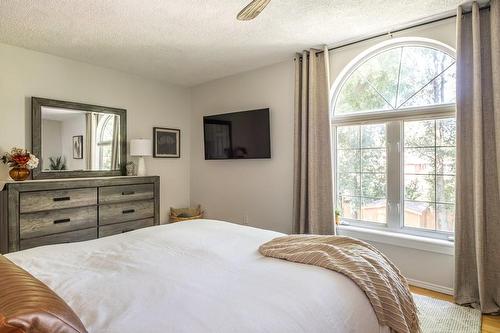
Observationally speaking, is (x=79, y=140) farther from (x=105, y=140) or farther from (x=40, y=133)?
(x=40, y=133)

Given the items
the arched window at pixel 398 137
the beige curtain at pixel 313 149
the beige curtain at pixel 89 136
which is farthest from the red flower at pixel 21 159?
the arched window at pixel 398 137

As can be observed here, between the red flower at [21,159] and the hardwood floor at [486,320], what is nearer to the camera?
the hardwood floor at [486,320]

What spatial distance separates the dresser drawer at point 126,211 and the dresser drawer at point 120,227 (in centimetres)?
5

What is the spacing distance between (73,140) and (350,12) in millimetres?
3292

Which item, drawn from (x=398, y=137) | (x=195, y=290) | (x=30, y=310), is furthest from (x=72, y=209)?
(x=398, y=137)

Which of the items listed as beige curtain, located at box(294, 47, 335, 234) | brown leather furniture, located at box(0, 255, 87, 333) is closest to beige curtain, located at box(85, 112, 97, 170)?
beige curtain, located at box(294, 47, 335, 234)

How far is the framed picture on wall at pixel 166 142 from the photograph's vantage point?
174 inches

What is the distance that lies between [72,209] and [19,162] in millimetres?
666

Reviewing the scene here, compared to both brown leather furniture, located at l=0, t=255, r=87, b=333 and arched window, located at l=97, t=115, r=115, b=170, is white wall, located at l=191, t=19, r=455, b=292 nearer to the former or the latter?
arched window, located at l=97, t=115, r=115, b=170

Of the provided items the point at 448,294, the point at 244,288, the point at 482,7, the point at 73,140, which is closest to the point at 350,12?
the point at 482,7

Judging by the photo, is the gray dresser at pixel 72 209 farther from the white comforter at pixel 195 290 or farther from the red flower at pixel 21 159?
the white comforter at pixel 195 290

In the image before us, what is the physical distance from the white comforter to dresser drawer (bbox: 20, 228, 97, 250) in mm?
1465

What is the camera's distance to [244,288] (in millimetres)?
1140

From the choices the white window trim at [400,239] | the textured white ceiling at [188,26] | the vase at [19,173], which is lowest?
the white window trim at [400,239]
